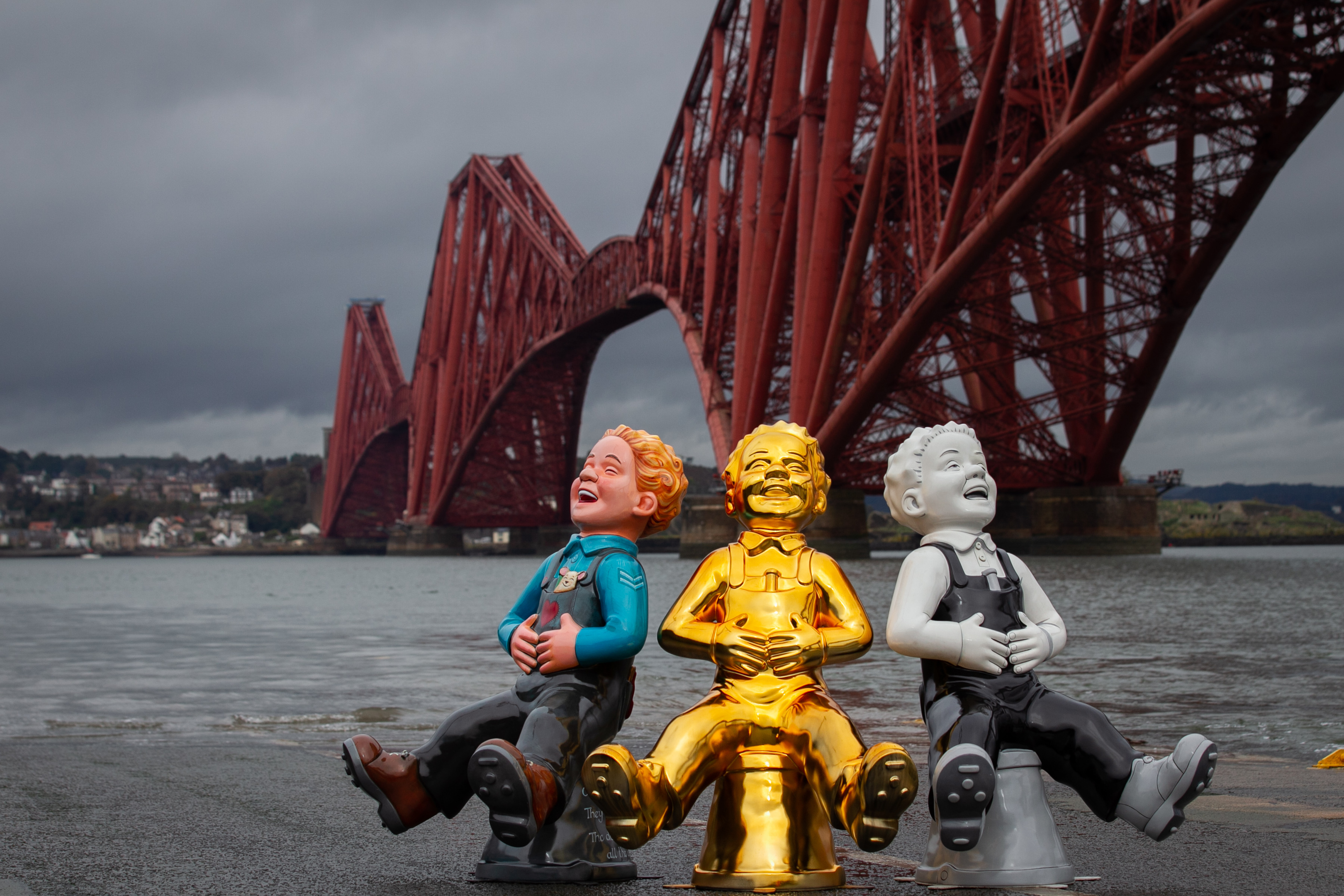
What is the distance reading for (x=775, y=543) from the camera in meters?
3.30

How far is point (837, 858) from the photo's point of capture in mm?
3406

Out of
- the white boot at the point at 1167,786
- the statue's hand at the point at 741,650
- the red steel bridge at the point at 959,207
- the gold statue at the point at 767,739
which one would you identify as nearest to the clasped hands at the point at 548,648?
the gold statue at the point at 767,739

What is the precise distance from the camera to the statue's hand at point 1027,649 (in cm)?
310

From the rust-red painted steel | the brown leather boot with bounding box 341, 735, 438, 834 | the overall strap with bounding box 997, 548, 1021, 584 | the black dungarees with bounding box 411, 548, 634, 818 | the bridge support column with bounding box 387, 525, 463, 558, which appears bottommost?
the bridge support column with bounding box 387, 525, 463, 558

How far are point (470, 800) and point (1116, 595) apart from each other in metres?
15.2

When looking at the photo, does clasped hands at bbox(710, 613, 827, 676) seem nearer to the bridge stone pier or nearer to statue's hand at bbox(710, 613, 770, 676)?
statue's hand at bbox(710, 613, 770, 676)

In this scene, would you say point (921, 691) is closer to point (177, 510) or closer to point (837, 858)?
point (837, 858)

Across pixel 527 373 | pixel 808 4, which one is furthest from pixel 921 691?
pixel 527 373

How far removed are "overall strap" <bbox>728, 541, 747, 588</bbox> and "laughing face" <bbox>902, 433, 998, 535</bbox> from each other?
46 cm

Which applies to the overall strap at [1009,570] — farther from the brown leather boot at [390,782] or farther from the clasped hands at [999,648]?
the brown leather boot at [390,782]

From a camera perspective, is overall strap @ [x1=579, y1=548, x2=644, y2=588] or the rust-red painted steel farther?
the rust-red painted steel

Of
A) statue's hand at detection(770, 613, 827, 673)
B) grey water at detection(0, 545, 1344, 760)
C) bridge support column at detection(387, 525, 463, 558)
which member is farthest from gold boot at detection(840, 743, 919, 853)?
bridge support column at detection(387, 525, 463, 558)

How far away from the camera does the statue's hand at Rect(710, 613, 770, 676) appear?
3115 millimetres

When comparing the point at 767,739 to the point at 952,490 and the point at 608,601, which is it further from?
the point at 952,490
